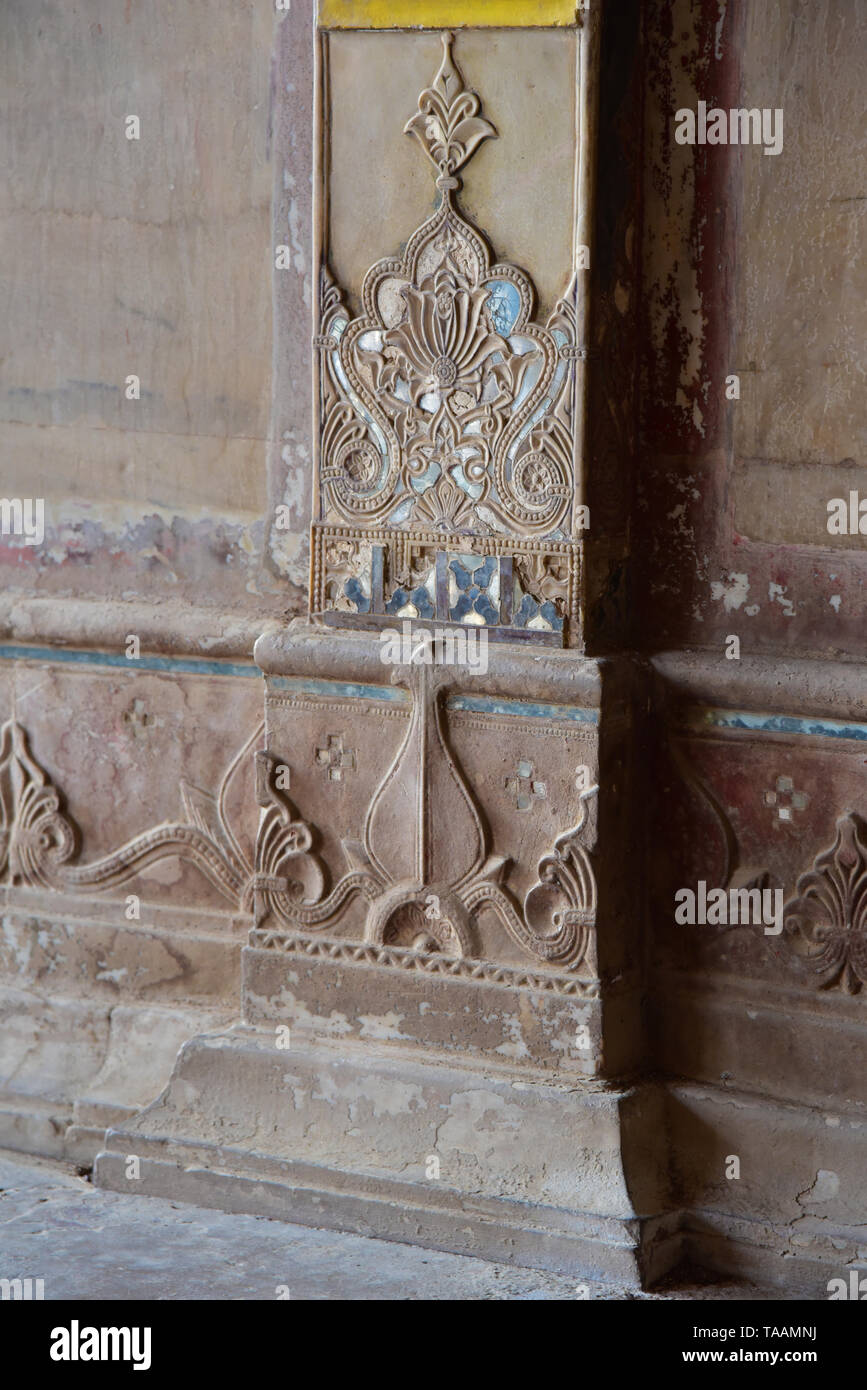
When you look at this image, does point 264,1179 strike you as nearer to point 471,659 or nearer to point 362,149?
point 471,659

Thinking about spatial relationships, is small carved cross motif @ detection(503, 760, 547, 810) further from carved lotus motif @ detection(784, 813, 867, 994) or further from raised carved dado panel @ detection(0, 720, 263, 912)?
raised carved dado panel @ detection(0, 720, 263, 912)

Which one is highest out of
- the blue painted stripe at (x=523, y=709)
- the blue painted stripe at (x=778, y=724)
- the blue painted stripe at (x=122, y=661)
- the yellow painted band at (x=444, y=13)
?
the yellow painted band at (x=444, y=13)

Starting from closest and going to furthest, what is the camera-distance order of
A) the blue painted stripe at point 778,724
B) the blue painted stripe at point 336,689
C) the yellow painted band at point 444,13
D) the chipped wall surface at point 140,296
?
Answer: the yellow painted band at point 444,13, the blue painted stripe at point 778,724, the blue painted stripe at point 336,689, the chipped wall surface at point 140,296

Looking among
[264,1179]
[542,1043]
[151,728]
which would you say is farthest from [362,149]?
[264,1179]

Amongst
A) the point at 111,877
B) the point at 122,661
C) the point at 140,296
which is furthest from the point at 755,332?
the point at 111,877

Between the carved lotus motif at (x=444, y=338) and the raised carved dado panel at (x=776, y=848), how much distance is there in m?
0.77

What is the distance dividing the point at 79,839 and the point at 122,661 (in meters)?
0.40

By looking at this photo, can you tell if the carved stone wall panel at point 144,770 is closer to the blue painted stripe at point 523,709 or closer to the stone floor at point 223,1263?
the blue painted stripe at point 523,709

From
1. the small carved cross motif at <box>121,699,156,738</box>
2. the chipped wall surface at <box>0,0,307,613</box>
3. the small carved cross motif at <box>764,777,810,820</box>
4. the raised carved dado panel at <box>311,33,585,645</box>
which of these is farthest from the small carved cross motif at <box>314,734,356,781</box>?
the small carved cross motif at <box>764,777,810,820</box>

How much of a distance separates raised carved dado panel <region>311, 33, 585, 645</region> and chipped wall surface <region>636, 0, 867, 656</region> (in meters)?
0.22

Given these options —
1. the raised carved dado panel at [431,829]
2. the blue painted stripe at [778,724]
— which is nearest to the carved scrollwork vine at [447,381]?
the raised carved dado panel at [431,829]

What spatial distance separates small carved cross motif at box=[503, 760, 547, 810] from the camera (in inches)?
145

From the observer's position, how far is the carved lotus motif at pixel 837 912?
11.8 ft

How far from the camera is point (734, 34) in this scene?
3539 mm
